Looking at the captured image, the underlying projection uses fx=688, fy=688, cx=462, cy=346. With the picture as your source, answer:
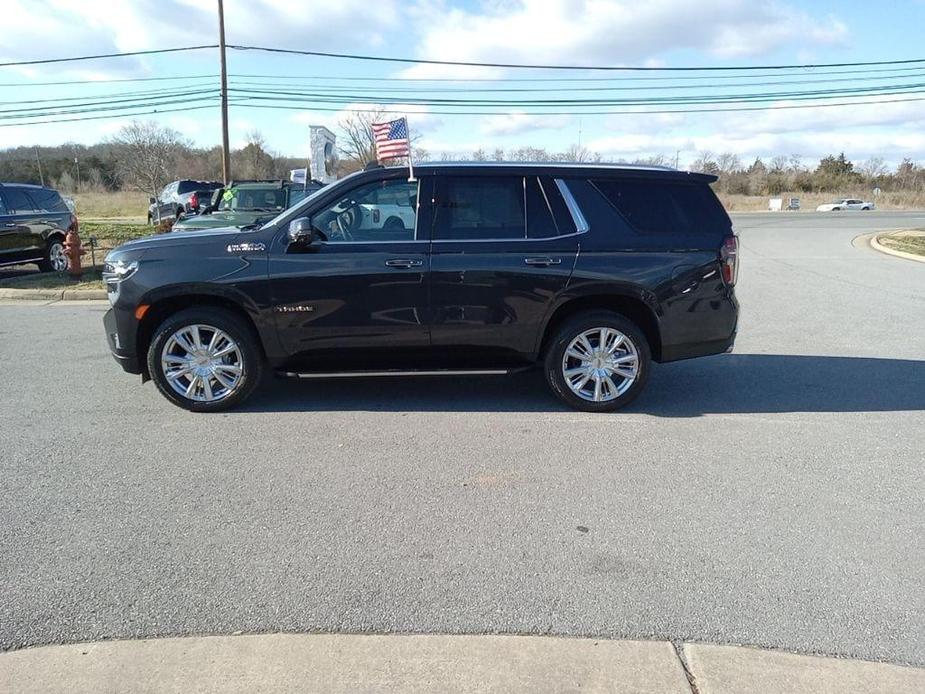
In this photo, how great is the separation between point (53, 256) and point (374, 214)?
Answer: 11.2 meters

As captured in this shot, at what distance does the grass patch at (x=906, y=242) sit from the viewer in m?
18.6

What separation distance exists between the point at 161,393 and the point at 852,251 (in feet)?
63.7

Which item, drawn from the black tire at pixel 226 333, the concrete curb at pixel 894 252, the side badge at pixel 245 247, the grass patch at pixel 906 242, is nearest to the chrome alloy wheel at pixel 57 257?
the black tire at pixel 226 333

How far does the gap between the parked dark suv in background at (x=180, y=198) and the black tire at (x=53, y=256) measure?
32.9ft

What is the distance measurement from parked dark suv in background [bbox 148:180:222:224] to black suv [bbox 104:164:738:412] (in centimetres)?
2004

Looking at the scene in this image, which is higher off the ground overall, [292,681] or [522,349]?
[522,349]

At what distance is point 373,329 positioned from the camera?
5270mm

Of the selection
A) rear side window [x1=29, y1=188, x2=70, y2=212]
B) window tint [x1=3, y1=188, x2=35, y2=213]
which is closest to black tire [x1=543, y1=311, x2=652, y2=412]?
window tint [x1=3, y1=188, x2=35, y2=213]

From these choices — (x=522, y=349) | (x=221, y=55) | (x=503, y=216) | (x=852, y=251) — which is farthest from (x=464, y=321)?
(x=221, y=55)

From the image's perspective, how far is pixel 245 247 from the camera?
516cm

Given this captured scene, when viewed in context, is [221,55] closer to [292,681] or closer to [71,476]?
[71,476]

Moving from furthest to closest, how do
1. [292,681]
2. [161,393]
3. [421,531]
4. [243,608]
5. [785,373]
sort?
[785,373] < [161,393] < [421,531] < [243,608] < [292,681]

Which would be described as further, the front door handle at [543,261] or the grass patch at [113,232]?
the grass patch at [113,232]

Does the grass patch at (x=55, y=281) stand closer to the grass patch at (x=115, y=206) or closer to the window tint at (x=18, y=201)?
the window tint at (x=18, y=201)
